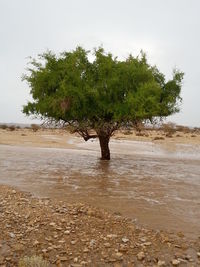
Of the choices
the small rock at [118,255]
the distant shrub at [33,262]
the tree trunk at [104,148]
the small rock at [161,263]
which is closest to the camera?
the distant shrub at [33,262]

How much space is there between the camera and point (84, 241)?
6.78 m

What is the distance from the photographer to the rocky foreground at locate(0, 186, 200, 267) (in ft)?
20.0

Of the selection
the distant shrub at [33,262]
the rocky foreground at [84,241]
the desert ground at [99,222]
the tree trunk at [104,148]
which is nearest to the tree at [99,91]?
the tree trunk at [104,148]

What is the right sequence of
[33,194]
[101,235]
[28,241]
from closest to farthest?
[28,241] < [101,235] < [33,194]

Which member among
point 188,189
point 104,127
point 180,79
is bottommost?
point 188,189

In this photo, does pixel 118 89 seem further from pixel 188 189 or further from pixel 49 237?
pixel 49 237

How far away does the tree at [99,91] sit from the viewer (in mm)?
18719

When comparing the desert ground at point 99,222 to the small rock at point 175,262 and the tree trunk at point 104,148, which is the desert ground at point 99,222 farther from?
the tree trunk at point 104,148

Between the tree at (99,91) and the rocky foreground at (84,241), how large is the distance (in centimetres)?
1075

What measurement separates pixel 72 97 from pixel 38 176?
5.44 metres

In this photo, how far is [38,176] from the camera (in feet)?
51.0

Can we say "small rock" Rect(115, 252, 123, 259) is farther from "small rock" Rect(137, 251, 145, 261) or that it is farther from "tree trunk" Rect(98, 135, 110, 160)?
"tree trunk" Rect(98, 135, 110, 160)

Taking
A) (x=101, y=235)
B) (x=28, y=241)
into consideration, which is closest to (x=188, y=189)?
(x=101, y=235)

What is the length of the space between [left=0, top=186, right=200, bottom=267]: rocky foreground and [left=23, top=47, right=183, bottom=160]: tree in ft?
35.3
